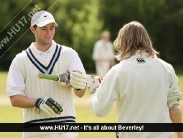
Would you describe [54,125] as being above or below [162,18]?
below

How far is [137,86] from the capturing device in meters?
5.19

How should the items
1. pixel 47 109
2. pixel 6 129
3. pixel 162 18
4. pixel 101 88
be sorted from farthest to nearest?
pixel 162 18, pixel 6 129, pixel 47 109, pixel 101 88

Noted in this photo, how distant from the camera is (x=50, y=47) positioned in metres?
6.50

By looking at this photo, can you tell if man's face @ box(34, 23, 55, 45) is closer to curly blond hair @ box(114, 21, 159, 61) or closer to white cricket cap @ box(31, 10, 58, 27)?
white cricket cap @ box(31, 10, 58, 27)

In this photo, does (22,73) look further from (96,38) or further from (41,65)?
(96,38)

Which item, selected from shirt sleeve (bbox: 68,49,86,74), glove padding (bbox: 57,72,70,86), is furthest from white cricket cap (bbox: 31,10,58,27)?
glove padding (bbox: 57,72,70,86)

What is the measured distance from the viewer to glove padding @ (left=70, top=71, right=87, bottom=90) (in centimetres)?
621

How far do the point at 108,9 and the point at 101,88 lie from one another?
133 ft

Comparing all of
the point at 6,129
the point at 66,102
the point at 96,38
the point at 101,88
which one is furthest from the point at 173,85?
the point at 96,38

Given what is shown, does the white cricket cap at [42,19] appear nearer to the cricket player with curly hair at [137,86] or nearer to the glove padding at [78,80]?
the glove padding at [78,80]

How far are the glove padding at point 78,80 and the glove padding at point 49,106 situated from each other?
279mm

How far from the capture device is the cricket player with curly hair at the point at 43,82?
6297mm

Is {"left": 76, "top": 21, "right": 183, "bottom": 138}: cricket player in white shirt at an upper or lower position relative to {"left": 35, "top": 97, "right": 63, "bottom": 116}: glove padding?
lower

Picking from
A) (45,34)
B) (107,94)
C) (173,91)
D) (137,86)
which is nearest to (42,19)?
(45,34)
